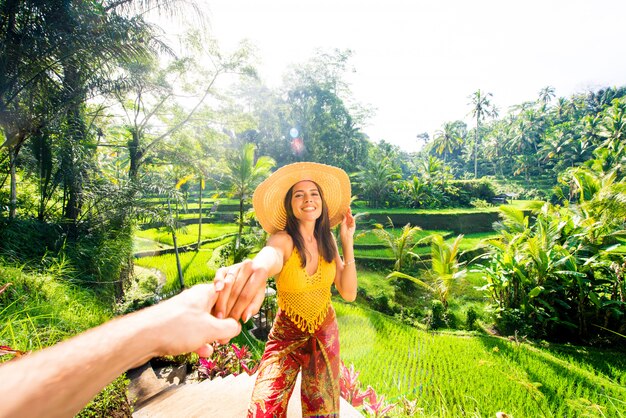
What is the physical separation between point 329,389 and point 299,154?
19.4 metres

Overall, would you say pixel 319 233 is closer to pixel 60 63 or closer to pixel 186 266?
pixel 60 63

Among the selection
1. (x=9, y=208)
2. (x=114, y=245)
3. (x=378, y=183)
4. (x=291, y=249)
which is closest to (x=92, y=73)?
(x=9, y=208)

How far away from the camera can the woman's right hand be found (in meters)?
0.75

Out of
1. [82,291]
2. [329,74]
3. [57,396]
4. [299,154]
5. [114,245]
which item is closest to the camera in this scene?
[57,396]

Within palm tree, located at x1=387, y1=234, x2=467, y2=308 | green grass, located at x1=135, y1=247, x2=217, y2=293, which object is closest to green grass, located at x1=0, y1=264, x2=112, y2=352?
green grass, located at x1=135, y1=247, x2=217, y2=293

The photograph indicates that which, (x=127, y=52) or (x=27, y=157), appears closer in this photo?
(x=127, y=52)

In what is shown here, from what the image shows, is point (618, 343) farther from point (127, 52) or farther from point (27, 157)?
point (27, 157)

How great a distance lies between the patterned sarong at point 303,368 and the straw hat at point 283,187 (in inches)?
22.0

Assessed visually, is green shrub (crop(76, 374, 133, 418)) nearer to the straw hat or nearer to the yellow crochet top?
the yellow crochet top

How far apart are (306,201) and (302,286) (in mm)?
472

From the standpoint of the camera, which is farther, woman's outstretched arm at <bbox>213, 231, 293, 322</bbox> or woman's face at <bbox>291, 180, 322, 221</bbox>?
woman's face at <bbox>291, 180, 322, 221</bbox>

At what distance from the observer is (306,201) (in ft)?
5.06

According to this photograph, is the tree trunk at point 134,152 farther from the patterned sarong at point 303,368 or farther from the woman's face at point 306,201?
the patterned sarong at point 303,368

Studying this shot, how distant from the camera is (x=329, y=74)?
905 inches
